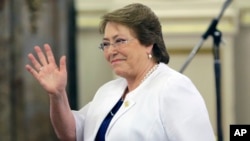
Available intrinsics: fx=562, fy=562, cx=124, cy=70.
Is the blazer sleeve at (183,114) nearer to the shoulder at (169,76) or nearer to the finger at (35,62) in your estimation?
the shoulder at (169,76)

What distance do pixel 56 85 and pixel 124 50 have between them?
26 centimetres

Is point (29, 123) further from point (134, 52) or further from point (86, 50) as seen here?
point (134, 52)

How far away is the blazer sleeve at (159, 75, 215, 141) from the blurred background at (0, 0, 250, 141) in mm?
1868

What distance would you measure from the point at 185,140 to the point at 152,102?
18 centimetres

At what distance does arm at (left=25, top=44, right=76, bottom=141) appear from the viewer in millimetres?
1946

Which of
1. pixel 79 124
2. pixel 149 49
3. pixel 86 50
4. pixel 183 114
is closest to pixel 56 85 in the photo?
pixel 79 124

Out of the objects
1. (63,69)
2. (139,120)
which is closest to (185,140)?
(139,120)

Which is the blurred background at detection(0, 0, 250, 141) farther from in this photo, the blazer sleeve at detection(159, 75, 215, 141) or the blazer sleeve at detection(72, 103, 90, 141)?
the blazer sleeve at detection(159, 75, 215, 141)

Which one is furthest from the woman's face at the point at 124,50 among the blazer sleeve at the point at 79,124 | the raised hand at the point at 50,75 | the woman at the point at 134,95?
the blazer sleeve at the point at 79,124

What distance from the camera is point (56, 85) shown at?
194 centimetres

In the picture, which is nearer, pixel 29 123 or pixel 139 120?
pixel 139 120

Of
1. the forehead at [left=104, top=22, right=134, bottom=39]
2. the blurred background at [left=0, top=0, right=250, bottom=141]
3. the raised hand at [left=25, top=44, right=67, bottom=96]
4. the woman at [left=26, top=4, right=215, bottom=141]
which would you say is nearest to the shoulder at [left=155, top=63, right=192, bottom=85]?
the woman at [left=26, top=4, right=215, bottom=141]

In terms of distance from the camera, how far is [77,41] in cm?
401

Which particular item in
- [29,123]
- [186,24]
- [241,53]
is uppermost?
[186,24]
